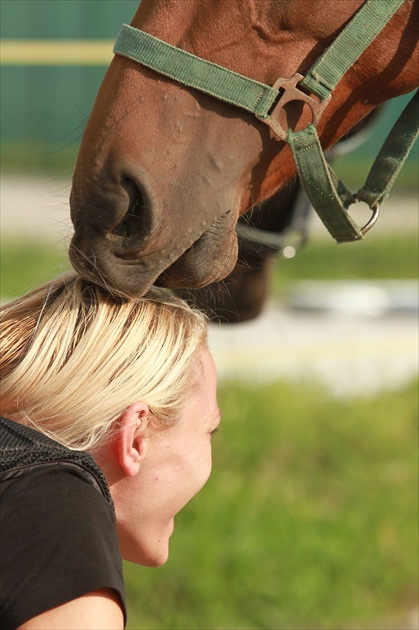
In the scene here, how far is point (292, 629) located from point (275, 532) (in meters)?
0.43

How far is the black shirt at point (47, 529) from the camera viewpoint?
1294 mm

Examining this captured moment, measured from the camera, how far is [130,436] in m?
1.63

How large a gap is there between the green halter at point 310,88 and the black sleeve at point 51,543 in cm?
77

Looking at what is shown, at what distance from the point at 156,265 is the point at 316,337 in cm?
352

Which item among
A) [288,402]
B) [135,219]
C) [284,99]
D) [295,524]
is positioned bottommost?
[288,402]

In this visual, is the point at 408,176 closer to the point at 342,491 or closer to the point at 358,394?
the point at 358,394

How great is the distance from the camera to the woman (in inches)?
51.9

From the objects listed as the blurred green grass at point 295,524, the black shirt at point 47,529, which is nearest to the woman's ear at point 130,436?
the black shirt at point 47,529

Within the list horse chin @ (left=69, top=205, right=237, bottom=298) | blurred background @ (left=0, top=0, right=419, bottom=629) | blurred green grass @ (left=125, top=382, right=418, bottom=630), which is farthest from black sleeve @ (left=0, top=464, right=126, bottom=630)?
blurred green grass @ (left=125, top=382, right=418, bottom=630)

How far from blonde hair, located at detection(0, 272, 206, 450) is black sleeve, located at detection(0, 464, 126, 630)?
0.65ft

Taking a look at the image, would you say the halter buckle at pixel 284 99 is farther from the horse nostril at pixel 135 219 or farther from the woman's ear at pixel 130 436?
the woman's ear at pixel 130 436

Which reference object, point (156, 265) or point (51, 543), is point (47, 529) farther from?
point (156, 265)

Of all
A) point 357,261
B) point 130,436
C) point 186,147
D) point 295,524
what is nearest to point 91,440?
point 130,436

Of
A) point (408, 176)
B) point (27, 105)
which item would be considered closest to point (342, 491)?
point (408, 176)
